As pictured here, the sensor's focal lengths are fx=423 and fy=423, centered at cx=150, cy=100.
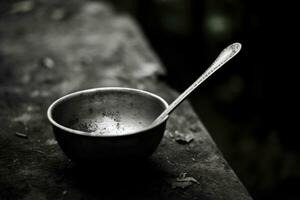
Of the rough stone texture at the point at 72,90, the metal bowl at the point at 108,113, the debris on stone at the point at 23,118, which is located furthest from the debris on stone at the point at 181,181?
the debris on stone at the point at 23,118

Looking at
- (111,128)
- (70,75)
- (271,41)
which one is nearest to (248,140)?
(271,41)

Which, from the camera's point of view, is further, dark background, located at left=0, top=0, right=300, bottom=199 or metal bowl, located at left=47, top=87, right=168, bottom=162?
dark background, located at left=0, top=0, right=300, bottom=199

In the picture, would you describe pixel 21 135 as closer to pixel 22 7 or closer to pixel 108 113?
pixel 108 113

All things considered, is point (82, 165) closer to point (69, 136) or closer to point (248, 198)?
point (69, 136)

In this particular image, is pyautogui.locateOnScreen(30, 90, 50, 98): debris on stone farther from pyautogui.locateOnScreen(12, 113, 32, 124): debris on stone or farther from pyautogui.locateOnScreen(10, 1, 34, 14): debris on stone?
pyautogui.locateOnScreen(10, 1, 34, 14): debris on stone

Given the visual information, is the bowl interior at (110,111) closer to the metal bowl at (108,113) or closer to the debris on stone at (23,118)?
the metal bowl at (108,113)

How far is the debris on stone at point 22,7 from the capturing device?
354 cm

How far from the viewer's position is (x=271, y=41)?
3.08 meters

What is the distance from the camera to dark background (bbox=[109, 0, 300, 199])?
119 inches

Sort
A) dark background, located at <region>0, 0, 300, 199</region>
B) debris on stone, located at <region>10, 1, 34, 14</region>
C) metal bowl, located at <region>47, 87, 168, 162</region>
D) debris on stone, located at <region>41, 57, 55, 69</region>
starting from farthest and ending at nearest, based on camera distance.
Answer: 1. debris on stone, located at <region>10, 1, 34, 14</region>
2. dark background, located at <region>0, 0, 300, 199</region>
3. debris on stone, located at <region>41, 57, 55, 69</region>
4. metal bowl, located at <region>47, 87, 168, 162</region>

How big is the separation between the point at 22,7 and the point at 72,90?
6.17 feet

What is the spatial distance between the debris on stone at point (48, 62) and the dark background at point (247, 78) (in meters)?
1.59

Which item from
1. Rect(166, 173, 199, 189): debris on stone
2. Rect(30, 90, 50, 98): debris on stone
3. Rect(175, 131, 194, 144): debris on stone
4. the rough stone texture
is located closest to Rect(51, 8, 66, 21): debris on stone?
the rough stone texture

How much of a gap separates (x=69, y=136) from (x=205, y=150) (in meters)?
0.53
